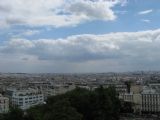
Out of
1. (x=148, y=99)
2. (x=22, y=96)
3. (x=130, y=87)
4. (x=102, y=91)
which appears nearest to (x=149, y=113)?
(x=148, y=99)

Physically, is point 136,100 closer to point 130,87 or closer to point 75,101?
point 130,87

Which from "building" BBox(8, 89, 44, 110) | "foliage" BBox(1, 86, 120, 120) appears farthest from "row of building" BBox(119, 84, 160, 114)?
"foliage" BBox(1, 86, 120, 120)

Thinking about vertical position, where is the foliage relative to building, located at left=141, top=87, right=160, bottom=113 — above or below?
above

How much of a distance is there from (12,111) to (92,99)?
13058 mm

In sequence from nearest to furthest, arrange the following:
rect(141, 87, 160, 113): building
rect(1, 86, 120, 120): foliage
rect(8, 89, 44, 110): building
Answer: rect(1, 86, 120, 120): foliage → rect(8, 89, 44, 110): building → rect(141, 87, 160, 113): building

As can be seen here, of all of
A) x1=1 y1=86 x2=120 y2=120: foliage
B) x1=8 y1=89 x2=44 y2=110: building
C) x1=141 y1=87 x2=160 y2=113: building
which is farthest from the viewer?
x1=141 y1=87 x2=160 y2=113: building

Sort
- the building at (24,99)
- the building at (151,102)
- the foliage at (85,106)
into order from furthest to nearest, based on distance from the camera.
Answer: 1. the building at (151,102)
2. the building at (24,99)
3. the foliage at (85,106)

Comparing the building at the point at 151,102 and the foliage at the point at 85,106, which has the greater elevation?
the foliage at the point at 85,106

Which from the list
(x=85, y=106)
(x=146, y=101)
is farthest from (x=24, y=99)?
(x=85, y=106)

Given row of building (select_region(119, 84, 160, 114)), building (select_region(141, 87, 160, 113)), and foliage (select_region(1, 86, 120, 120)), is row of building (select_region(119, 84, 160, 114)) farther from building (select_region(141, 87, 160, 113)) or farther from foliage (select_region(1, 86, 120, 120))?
foliage (select_region(1, 86, 120, 120))

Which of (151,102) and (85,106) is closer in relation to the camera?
(85,106)

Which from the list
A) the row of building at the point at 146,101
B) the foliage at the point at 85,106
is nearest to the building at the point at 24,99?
the row of building at the point at 146,101

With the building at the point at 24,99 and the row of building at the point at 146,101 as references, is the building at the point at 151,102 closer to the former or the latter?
the row of building at the point at 146,101

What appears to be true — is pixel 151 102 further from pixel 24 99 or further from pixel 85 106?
pixel 85 106
